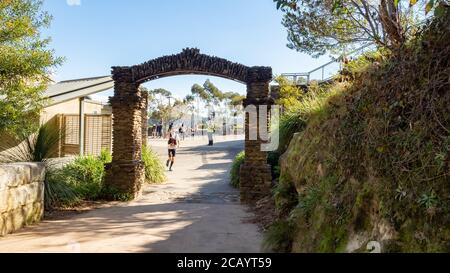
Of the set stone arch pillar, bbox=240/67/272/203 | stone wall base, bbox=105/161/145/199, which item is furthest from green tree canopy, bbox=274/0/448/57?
stone wall base, bbox=105/161/145/199

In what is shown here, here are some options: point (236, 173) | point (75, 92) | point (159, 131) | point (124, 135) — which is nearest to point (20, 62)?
point (124, 135)

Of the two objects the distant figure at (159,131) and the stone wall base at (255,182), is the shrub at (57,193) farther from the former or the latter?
the distant figure at (159,131)

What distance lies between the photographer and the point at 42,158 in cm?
849

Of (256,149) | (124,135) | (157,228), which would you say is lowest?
(157,228)

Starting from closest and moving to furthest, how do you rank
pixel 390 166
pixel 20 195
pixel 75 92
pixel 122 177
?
pixel 390 166 < pixel 20 195 < pixel 122 177 < pixel 75 92

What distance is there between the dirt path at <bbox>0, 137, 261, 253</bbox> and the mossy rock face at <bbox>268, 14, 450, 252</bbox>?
1955 mm

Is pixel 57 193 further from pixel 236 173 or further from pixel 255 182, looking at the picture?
pixel 236 173

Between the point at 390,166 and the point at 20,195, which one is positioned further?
the point at 20,195

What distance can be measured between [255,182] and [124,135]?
12.7 ft

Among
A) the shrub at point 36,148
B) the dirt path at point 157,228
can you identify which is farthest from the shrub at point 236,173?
the shrub at point 36,148

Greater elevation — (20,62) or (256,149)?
(20,62)

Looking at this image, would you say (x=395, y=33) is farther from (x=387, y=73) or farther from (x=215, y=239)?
(x=215, y=239)

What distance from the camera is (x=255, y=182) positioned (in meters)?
9.85
